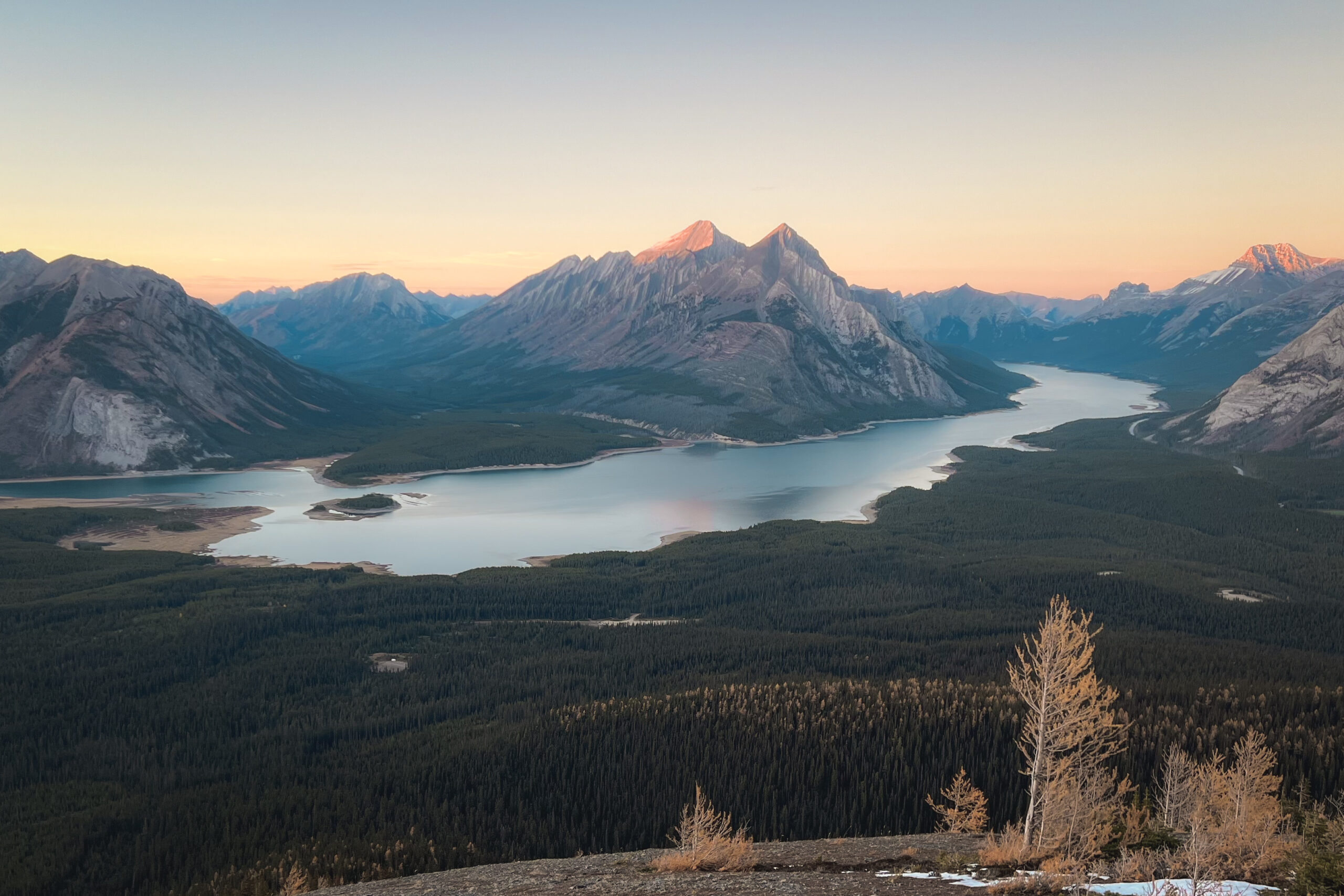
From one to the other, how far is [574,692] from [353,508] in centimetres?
12085

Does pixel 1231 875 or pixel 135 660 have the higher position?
pixel 1231 875

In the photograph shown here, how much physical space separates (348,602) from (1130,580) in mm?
88113

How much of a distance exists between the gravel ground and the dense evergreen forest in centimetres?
822

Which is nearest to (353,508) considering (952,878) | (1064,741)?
(952,878)

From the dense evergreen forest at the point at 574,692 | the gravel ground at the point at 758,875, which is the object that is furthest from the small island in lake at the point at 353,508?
the gravel ground at the point at 758,875

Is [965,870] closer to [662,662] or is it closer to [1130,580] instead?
[662,662]

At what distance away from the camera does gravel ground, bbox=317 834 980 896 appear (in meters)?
35.7

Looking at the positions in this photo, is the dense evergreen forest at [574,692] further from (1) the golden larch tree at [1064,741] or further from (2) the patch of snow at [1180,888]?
(2) the patch of snow at [1180,888]

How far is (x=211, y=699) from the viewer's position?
273ft

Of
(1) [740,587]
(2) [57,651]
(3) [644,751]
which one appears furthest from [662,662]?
(2) [57,651]

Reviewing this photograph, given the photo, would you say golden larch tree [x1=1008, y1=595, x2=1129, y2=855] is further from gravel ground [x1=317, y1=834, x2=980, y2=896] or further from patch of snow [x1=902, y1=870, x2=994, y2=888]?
gravel ground [x1=317, y1=834, x2=980, y2=896]

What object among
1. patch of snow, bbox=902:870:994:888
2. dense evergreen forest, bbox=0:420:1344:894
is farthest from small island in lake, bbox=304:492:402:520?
patch of snow, bbox=902:870:994:888

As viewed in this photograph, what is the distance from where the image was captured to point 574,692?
82.1 m

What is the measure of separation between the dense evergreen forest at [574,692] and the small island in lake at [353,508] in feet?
146
